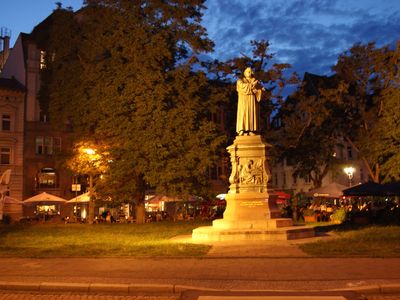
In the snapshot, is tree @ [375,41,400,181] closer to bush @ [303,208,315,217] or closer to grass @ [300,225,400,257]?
bush @ [303,208,315,217]

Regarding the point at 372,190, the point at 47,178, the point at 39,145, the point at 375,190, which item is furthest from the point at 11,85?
the point at 375,190

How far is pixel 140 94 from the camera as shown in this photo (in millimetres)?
30578

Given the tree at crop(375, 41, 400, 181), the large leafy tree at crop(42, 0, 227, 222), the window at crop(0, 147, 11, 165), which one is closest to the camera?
the large leafy tree at crop(42, 0, 227, 222)

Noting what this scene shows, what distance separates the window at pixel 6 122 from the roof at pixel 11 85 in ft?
8.12

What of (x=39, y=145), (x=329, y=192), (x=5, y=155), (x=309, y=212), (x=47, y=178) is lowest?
(x=309, y=212)

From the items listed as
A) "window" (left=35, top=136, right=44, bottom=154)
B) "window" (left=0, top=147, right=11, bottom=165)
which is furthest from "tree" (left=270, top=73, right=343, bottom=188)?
"window" (left=0, top=147, right=11, bottom=165)

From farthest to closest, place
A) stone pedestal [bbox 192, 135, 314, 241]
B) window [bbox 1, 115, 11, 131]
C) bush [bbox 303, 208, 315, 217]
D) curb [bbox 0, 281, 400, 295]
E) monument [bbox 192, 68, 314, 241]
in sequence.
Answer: window [bbox 1, 115, 11, 131] → bush [bbox 303, 208, 315, 217] → monument [bbox 192, 68, 314, 241] → stone pedestal [bbox 192, 135, 314, 241] → curb [bbox 0, 281, 400, 295]

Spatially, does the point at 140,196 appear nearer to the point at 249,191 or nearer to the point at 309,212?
the point at 309,212

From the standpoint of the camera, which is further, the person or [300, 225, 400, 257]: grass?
the person

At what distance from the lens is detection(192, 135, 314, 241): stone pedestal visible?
1773 centimetres

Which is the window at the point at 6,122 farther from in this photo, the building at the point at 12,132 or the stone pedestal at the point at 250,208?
the stone pedestal at the point at 250,208

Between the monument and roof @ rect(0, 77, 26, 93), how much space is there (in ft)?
101

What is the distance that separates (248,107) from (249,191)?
3.44m

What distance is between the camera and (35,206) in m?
46.1
